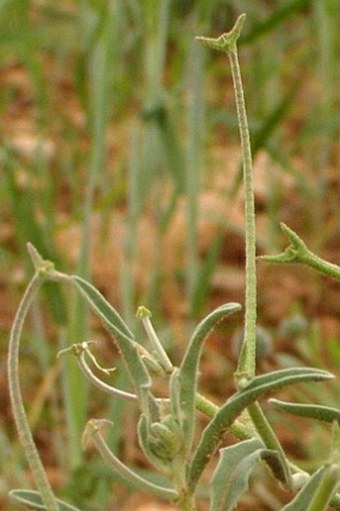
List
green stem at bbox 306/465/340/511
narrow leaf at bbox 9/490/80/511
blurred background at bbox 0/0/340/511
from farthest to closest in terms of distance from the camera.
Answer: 1. blurred background at bbox 0/0/340/511
2. narrow leaf at bbox 9/490/80/511
3. green stem at bbox 306/465/340/511

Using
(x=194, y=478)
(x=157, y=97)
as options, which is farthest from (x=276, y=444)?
(x=157, y=97)

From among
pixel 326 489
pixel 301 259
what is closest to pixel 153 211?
pixel 301 259

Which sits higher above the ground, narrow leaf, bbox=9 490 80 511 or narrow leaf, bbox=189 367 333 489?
narrow leaf, bbox=189 367 333 489

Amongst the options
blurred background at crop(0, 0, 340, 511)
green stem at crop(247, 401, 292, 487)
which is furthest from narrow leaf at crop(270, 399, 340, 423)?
blurred background at crop(0, 0, 340, 511)

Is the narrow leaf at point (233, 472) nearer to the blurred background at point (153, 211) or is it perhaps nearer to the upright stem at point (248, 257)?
the upright stem at point (248, 257)

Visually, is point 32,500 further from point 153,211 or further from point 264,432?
point 153,211

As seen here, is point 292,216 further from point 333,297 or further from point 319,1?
point 319,1

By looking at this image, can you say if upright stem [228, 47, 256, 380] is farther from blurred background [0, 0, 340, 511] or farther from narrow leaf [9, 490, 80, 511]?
blurred background [0, 0, 340, 511]
